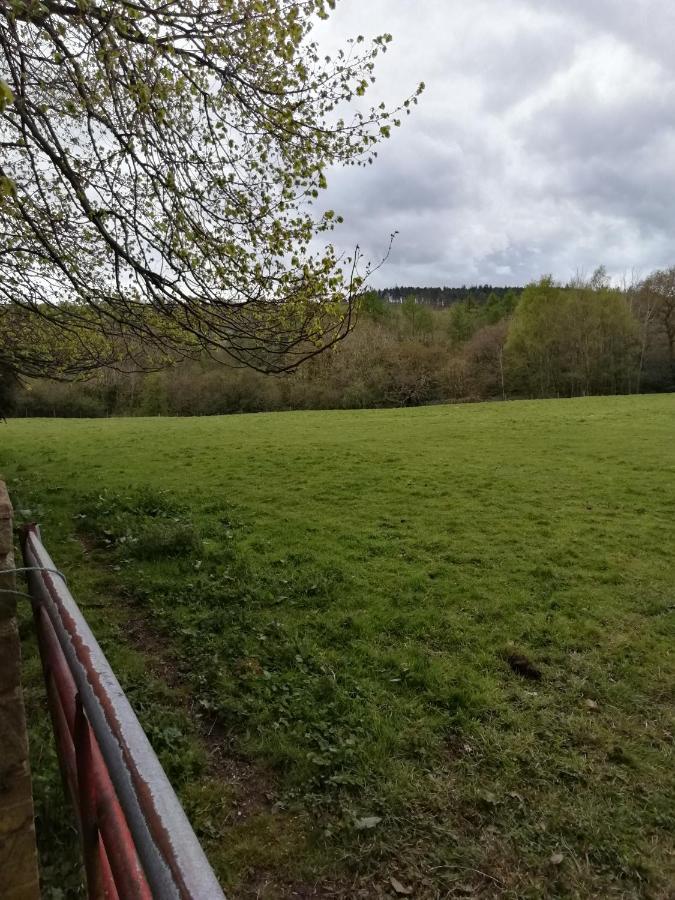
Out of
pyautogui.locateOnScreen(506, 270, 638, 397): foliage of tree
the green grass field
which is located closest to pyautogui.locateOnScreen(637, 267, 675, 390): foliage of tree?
pyautogui.locateOnScreen(506, 270, 638, 397): foliage of tree

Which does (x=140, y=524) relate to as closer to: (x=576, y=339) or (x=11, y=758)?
(x=11, y=758)

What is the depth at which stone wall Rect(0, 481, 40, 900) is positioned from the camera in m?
1.67

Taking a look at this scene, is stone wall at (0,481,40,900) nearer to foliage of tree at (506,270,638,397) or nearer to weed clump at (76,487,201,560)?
weed clump at (76,487,201,560)

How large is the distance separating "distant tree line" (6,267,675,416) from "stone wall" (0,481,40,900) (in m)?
42.9

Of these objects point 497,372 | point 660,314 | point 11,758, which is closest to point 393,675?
point 11,758

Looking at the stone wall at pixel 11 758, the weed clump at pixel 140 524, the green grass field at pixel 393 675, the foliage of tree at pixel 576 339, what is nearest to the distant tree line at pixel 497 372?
the foliage of tree at pixel 576 339

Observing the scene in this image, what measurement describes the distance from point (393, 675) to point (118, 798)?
169 inches

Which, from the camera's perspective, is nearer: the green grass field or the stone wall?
the stone wall

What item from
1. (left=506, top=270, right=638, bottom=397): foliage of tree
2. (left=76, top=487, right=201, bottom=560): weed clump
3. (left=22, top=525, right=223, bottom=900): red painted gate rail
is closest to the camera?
(left=22, top=525, right=223, bottom=900): red painted gate rail

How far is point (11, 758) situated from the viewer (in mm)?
1727

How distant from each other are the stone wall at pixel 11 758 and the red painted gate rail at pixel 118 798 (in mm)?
142

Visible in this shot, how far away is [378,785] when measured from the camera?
3701 mm

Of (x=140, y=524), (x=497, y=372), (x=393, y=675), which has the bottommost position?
(x=393, y=675)

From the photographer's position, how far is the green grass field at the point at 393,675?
128 inches
